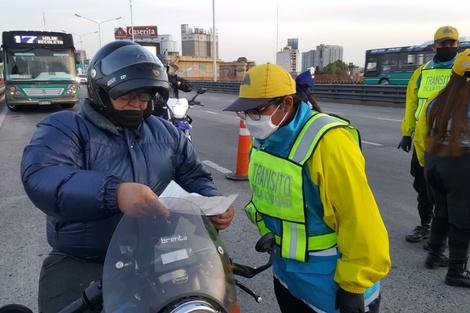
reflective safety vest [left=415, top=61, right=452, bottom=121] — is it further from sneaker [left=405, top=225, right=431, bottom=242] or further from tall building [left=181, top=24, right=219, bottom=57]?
tall building [left=181, top=24, right=219, bottom=57]

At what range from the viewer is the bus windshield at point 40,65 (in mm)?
16672

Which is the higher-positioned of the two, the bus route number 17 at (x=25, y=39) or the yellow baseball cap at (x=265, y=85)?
the bus route number 17 at (x=25, y=39)

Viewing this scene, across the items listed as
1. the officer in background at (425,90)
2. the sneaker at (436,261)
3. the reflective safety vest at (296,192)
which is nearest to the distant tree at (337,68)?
the officer in background at (425,90)

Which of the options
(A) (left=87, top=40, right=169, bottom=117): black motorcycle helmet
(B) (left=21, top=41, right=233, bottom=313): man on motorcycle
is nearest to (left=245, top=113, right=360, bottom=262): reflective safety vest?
(B) (left=21, top=41, right=233, bottom=313): man on motorcycle

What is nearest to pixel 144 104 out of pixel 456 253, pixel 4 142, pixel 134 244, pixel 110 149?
pixel 110 149

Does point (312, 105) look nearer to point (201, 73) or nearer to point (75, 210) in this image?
point (75, 210)

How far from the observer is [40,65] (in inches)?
671

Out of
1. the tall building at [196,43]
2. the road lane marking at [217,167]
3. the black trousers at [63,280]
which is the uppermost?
the tall building at [196,43]

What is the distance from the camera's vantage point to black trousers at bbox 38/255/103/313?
162 cm

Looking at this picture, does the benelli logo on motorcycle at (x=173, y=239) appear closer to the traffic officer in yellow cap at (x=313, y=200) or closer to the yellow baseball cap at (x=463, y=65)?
the traffic officer in yellow cap at (x=313, y=200)

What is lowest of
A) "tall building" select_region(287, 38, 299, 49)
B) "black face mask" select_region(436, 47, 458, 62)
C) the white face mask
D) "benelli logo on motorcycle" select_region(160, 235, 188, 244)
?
"benelli logo on motorcycle" select_region(160, 235, 188, 244)

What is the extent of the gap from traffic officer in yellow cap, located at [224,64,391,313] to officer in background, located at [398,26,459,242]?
2741mm

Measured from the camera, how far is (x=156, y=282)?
1171 millimetres

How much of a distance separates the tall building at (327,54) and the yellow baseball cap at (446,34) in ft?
237
